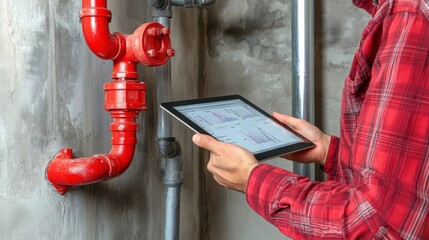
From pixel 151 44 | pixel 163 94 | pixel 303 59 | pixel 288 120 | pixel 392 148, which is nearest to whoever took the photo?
pixel 392 148

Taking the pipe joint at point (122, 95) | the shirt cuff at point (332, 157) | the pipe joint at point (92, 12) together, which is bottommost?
the shirt cuff at point (332, 157)

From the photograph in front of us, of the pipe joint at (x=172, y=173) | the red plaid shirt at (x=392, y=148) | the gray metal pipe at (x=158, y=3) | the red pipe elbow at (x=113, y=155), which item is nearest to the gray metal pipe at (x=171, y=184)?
the pipe joint at (x=172, y=173)

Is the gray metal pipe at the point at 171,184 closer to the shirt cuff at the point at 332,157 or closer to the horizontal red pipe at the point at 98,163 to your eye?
the horizontal red pipe at the point at 98,163

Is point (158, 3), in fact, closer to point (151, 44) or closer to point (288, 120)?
point (151, 44)

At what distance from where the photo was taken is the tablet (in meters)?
0.84

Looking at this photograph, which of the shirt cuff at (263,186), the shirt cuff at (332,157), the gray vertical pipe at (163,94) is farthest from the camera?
the gray vertical pipe at (163,94)

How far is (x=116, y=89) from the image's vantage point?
95 centimetres

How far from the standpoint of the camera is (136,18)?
1227 millimetres

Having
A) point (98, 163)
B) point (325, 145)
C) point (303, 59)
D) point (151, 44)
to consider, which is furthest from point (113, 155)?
point (303, 59)

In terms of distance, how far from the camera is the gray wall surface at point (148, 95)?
856mm

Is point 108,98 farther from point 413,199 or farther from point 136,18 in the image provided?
point 413,199

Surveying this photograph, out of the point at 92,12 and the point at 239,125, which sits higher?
the point at 92,12

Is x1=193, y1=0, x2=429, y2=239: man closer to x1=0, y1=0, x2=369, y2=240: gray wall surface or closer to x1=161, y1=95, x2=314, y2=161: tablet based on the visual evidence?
x1=161, y1=95, x2=314, y2=161: tablet

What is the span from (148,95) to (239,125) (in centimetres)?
45
